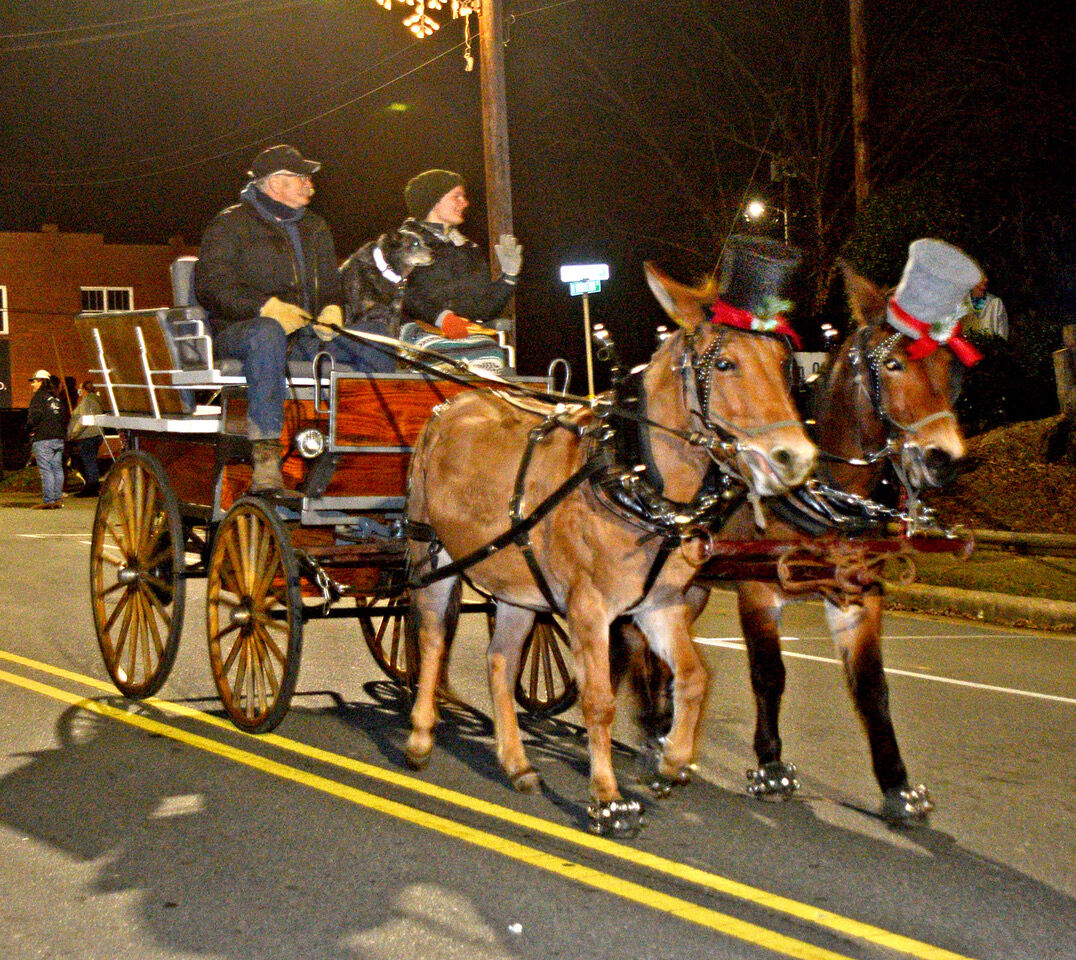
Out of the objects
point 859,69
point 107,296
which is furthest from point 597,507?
point 107,296

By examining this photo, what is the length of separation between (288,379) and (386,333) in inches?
28.2

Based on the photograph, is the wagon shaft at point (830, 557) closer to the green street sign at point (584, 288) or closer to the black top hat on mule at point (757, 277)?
the black top hat on mule at point (757, 277)

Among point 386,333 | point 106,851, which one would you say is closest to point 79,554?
point 386,333

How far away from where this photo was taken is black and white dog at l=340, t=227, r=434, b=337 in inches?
325

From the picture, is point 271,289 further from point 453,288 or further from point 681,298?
point 681,298

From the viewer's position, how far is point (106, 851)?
18.0 ft

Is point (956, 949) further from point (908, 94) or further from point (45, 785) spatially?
point (908, 94)

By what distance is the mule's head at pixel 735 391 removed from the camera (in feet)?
17.5

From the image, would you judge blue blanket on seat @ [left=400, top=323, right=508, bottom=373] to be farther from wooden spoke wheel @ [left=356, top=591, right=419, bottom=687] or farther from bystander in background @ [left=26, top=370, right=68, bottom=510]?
bystander in background @ [left=26, top=370, right=68, bottom=510]

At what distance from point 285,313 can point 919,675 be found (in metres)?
4.85

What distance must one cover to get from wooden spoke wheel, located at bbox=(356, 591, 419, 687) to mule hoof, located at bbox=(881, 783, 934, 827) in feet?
9.44

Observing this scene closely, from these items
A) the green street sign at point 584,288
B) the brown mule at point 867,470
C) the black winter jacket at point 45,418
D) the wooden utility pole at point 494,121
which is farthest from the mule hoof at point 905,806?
the black winter jacket at point 45,418

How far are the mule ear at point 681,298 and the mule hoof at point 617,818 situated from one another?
76.1 inches

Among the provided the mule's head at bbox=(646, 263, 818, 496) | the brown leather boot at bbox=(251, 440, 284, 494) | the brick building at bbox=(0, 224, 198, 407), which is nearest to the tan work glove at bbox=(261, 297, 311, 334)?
the brown leather boot at bbox=(251, 440, 284, 494)
